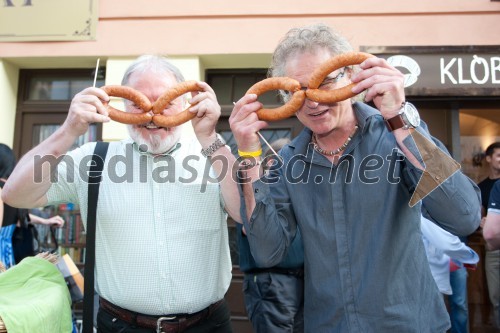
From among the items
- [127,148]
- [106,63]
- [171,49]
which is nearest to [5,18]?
[106,63]

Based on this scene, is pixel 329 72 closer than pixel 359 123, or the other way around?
pixel 329 72

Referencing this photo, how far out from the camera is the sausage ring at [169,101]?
6.09ft

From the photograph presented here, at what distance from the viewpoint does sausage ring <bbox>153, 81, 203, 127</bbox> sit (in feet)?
6.09

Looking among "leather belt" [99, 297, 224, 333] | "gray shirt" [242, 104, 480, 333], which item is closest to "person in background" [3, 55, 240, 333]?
"leather belt" [99, 297, 224, 333]

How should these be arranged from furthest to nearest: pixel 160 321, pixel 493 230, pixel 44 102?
1. pixel 44 102
2. pixel 493 230
3. pixel 160 321

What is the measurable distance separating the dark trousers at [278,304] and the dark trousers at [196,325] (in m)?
0.74

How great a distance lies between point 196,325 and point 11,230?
77.0 inches

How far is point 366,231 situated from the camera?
5.31 ft

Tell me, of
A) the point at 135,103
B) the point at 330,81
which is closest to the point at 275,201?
the point at 330,81

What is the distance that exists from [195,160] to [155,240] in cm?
45

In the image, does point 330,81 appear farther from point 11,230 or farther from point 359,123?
point 11,230

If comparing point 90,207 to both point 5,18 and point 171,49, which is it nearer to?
point 171,49

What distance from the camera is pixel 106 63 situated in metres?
5.03

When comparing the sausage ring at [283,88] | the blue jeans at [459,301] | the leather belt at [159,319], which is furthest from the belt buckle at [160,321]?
the blue jeans at [459,301]
